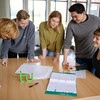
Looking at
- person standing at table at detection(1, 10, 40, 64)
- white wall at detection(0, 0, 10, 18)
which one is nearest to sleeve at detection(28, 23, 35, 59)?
person standing at table at detection(1, 10, 40, 64)

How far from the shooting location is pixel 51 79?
111 centimetres

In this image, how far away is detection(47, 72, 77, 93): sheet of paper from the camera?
96cm

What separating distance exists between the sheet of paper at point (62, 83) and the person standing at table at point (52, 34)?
A: 480 mm

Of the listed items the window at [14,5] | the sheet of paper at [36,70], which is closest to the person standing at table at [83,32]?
the sheet of paper at [36,70]

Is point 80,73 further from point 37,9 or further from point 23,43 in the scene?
point 37,9

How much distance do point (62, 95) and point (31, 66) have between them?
2.01 feet


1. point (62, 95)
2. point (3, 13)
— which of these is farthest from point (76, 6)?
point (3, 13)

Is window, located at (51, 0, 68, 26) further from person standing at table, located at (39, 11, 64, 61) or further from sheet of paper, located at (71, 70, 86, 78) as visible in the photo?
sheet of paper, located at (71, 70, 86, 78)

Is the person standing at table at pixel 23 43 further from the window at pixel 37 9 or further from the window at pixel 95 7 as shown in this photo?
the window at pixel 95 7

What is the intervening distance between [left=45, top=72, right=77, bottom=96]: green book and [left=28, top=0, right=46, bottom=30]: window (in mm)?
3993

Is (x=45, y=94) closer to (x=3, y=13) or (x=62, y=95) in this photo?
(x=62, y=95)

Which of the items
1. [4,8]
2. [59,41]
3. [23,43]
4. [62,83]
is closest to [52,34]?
[59,41]

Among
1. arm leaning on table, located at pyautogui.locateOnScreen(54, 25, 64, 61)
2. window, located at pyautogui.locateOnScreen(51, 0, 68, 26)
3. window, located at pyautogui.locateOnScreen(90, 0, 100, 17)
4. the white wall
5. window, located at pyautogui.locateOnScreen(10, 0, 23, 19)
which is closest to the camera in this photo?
arm leaning on table, located at pyautogui.locateOnScreen(54, 25, 64, 61)

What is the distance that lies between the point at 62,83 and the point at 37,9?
4.27 meters
